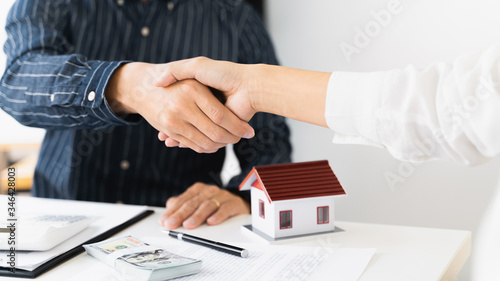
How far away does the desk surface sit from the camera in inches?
30.8

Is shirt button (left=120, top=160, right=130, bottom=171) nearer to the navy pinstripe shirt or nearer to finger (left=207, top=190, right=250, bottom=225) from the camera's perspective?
the navy pinstripe shirt

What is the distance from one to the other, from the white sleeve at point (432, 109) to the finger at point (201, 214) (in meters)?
0.40

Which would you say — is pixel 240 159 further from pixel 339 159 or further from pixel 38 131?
pixel 38 131

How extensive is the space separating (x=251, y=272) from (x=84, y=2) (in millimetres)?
1065

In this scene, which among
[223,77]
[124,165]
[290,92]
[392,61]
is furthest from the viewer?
[392,61]

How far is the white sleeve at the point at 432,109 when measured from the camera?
2.19 feet

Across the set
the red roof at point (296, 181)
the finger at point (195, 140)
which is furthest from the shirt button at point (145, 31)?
the red roof at point (296, 181)

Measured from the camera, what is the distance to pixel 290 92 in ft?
3.03

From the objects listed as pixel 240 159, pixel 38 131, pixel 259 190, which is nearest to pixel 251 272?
pixel 259 190

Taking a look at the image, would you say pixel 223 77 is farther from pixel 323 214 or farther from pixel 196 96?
pixel 323 214

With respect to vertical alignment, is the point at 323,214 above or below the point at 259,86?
below

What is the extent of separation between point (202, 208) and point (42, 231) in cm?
33

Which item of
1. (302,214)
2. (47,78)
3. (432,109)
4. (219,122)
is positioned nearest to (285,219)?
(302,214)

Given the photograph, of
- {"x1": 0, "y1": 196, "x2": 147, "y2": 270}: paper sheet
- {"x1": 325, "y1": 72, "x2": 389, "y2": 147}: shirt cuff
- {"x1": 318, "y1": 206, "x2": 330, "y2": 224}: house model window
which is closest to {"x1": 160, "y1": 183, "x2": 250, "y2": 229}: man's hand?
{"x1": 0, "y1": 196, "x2": 147, "y2": 270}: paper sheet
